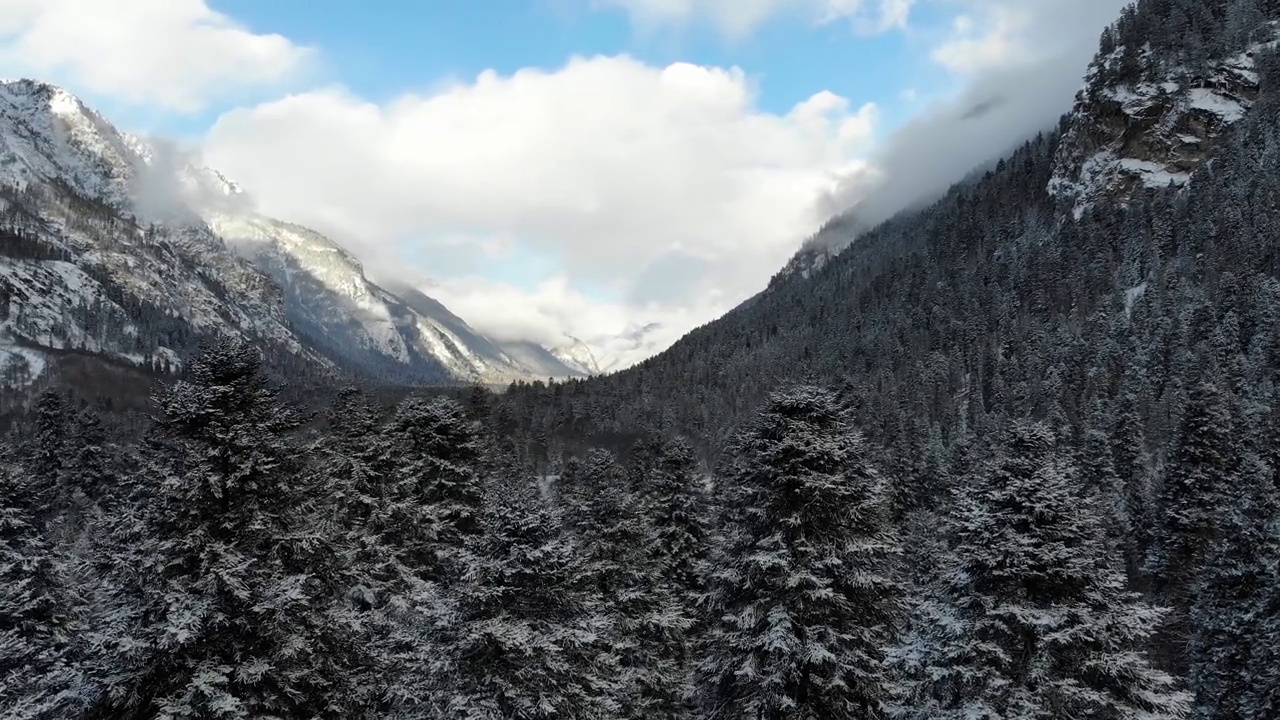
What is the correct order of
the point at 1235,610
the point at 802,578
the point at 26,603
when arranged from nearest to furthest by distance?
1. the point at 802,578
2. the point at 26,603
3. the point at 1235,610

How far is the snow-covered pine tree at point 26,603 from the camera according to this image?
67.4 ft

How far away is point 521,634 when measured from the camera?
56.7 ft

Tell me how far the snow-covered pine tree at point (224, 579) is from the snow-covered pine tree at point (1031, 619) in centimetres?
1387

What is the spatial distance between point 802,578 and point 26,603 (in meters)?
23.8

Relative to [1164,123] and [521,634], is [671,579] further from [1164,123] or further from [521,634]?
[1164,123]

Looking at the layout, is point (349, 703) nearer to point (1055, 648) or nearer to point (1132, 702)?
point (1055, 648)

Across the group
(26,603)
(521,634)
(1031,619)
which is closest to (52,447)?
(26,603)

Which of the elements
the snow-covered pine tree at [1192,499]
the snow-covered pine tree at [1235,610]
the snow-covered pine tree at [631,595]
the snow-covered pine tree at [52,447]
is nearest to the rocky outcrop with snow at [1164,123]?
the snow-covered pine tree at [1192,499]

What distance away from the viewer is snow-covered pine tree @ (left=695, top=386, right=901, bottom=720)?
56.0ft

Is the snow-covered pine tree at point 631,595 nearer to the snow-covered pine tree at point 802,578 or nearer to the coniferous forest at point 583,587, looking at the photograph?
the coniferous forest at point 583,587

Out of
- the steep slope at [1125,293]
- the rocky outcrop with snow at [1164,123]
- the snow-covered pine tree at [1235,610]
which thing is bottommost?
the snow-covered pine tree at [1235,610]

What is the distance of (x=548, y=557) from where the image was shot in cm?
1862

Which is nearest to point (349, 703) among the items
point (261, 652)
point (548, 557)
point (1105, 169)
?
point (261, 652)

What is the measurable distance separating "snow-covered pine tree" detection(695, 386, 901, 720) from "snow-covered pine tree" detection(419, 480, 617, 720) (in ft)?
10.9
